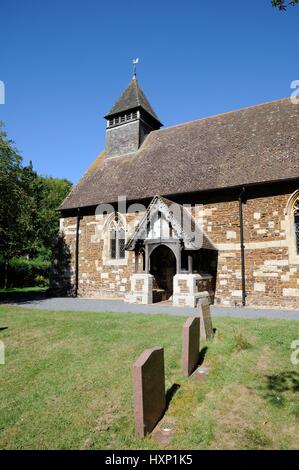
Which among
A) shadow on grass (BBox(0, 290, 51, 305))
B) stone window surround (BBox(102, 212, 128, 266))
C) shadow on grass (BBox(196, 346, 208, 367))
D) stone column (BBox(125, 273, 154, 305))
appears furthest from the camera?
stone window surround (BBox(102, 212, 128, 266))

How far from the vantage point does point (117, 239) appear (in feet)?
60.4

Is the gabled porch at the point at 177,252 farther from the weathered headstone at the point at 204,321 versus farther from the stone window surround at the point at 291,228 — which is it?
the weathered headstone at the point at 204,321

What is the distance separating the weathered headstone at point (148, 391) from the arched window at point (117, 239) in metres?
13.7

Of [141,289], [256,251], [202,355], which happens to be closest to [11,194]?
[141,289]

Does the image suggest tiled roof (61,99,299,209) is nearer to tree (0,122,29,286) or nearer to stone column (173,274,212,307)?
tree (0,122,29,286)

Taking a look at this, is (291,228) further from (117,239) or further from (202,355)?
(117,239)

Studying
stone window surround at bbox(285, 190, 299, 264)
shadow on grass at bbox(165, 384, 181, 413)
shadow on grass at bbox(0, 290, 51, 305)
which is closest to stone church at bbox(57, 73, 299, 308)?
stone window surround at bbox(285, 190, 299, 264)

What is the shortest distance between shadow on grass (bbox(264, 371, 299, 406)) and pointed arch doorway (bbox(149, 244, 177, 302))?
11.1 meters

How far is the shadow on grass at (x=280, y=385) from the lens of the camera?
4891 millimetres

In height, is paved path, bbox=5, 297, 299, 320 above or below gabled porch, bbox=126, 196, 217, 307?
below

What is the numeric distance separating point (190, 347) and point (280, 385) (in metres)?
1.62

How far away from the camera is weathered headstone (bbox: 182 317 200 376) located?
5871 millimetres

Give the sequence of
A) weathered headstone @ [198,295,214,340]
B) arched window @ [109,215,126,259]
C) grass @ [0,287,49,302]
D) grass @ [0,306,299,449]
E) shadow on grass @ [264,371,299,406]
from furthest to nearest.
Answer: arched window @ [109,215,126,259] < grass @ [0,287,49,302] < weathered headstone @ [198,295,214,340] < shadow on grass @ [264,371,299,406] < grass @ [0,306,299,449]
